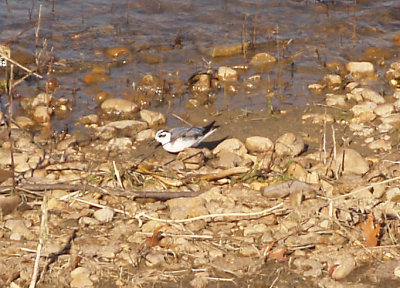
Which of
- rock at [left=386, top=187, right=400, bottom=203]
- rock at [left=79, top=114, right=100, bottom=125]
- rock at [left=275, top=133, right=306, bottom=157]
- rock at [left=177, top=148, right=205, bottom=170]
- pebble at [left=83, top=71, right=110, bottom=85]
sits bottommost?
rock at [left=79, top=114, right=100, bottom=125]

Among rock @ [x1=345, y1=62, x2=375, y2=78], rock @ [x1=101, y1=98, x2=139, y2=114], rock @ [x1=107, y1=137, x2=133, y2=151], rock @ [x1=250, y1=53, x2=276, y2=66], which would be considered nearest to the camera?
rock @ [x1=107, y1=137, x2=133, y2=151]

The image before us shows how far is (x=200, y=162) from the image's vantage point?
624 cm

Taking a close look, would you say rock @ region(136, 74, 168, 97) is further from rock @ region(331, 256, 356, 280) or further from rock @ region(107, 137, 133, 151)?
rock @ region(331, 256, 356, 280)

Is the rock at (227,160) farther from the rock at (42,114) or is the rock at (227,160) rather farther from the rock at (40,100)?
the rock at (40,100)

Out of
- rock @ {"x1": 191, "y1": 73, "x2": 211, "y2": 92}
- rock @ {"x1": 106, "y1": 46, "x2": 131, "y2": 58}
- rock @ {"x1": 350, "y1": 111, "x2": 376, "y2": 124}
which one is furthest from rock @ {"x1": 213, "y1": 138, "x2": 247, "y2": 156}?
rock @ {"x1": 106, "y1": 46, "x2": 131, "y2": 58}

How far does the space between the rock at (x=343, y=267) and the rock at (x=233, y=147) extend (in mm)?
1817

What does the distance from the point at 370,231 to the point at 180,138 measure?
6.43ft

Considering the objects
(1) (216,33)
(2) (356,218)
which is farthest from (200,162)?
(1) (216,33)

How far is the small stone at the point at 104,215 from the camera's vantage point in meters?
5.30

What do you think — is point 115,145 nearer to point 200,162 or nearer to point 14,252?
point 200,162

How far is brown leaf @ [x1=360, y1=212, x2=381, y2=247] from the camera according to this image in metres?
4.94

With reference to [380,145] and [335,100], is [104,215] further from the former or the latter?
[335,100]

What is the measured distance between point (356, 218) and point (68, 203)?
1.95 meters

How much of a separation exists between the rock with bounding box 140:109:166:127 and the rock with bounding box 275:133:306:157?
4.19ft
